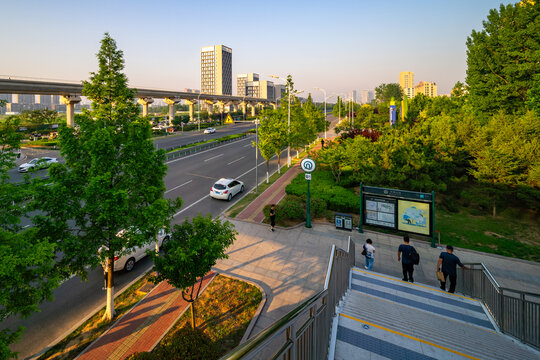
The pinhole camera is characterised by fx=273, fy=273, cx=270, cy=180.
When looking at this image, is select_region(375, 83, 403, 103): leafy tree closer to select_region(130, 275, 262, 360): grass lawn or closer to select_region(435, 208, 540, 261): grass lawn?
select_region(435, 208, 540, 261): grass lawn

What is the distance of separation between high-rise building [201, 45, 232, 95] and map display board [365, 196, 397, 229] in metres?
172

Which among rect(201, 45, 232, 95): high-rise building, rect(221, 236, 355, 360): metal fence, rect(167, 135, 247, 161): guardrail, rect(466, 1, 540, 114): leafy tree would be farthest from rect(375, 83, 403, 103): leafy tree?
rect(221, 236, 355, 360): metal fence

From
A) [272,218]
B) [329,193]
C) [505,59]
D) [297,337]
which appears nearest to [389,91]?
[505,59]

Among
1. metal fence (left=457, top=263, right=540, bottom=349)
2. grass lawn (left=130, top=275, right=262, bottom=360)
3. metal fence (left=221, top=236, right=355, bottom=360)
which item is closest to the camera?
metal fence (left=221, top=236, right=355, bottom=360)

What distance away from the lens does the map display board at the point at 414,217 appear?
1348 centimetres

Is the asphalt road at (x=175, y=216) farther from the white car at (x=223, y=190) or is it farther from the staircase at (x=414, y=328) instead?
the staircase at (x=414, y=328)

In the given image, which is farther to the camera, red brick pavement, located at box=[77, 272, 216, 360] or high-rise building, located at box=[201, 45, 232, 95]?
high-rise building, located at box=[201, 45, 232, 95]

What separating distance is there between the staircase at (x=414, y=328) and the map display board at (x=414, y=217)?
5446mm

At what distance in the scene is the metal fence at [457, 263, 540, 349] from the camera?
6.11 meters

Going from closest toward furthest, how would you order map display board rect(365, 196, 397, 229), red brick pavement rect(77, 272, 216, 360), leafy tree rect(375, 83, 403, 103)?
red brick pavement rect(77, 272, 216, 360)
map display board rect(365, 196, 397, 229)
leafy tree rect(375, 83, 403, 103)

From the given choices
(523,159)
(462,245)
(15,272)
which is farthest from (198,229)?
(523,159)

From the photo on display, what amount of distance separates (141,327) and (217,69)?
184147mm

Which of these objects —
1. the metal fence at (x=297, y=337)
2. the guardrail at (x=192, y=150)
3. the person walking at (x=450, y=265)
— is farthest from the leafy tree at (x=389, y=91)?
the metal fence at (x=297, y=337)

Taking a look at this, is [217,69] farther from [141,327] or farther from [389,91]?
[141,327]
